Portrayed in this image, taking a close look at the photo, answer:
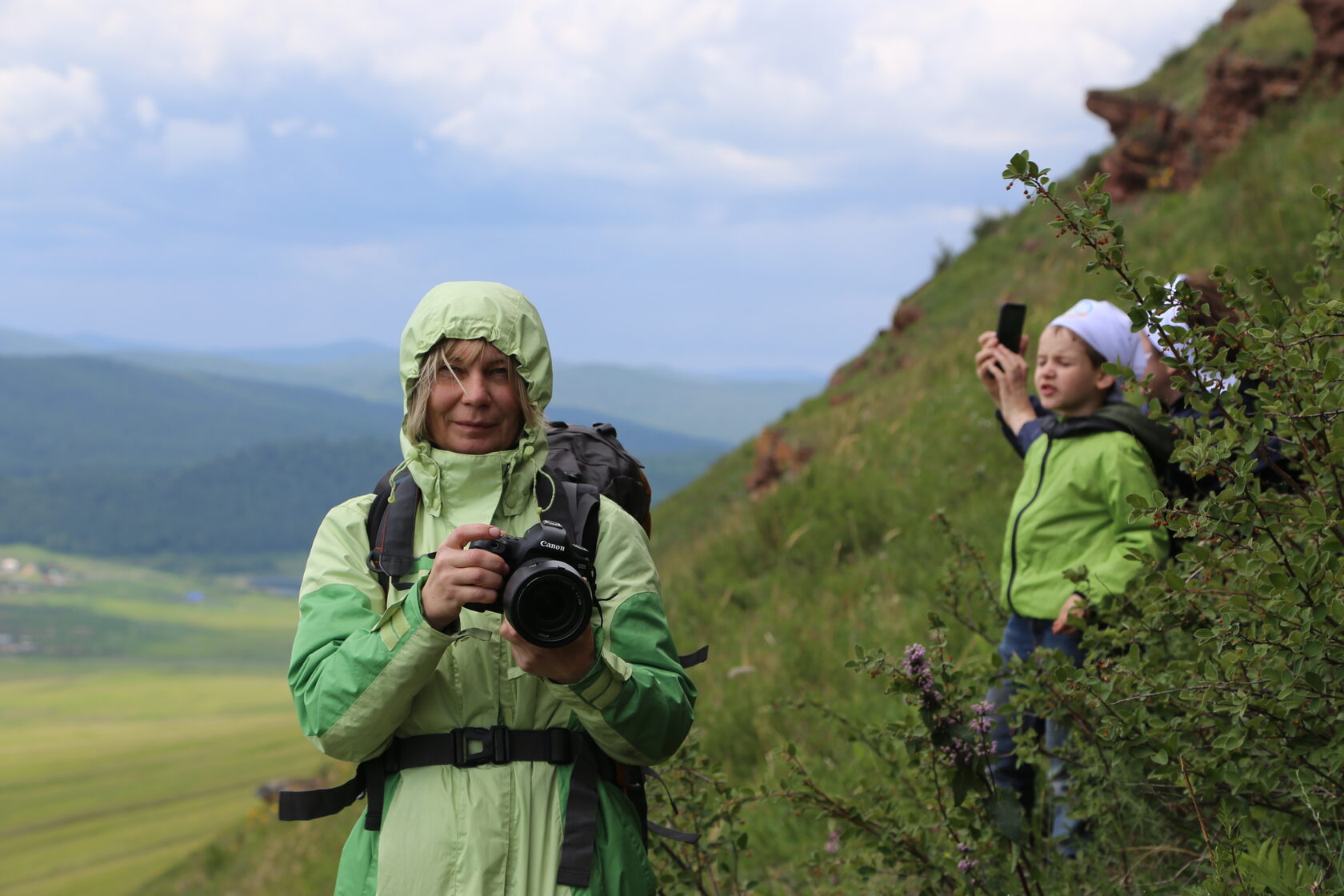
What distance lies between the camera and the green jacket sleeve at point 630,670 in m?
1.96

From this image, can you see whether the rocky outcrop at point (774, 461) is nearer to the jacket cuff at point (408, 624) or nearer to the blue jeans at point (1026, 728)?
the blue jeans at point (1026, 728)

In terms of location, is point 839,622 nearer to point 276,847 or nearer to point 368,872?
point 368,872

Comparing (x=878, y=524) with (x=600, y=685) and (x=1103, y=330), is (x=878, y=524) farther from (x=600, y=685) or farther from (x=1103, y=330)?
(x=600, y=685)

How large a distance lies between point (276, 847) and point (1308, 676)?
14.1 metres

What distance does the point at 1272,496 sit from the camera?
2109mm

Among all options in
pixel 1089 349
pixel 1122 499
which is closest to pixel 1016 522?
pixel 1122 499

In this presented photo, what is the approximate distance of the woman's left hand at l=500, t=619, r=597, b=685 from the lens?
187cm

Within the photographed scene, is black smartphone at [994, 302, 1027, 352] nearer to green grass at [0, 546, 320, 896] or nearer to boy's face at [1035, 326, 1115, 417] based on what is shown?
boy's face at [1035, 326, 1115, 417]

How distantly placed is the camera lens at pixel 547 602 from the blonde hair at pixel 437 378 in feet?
1.61

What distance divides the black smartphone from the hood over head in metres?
2.29

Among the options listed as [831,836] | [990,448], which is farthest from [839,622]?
[831,836]

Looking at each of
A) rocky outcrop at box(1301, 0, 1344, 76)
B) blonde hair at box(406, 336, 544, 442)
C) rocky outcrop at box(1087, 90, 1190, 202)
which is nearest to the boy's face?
blonde hair at box(406, 336, 544, 442)

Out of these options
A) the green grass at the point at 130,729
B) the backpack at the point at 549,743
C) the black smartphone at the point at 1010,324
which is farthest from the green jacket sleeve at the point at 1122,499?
the green grass at the point at 130,729

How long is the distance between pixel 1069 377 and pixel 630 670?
2.28 meters
